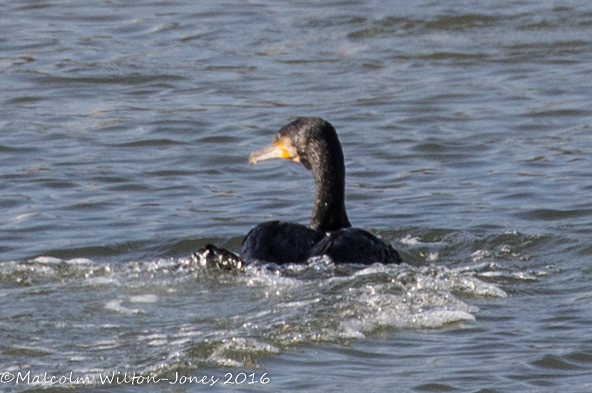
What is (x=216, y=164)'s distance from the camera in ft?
42.9

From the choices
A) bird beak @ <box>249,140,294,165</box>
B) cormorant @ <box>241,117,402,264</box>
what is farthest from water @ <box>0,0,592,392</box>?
bird beak @ <box>249,140,294,165</box>

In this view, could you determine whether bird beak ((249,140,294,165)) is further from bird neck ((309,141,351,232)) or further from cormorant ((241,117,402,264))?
bird neck ((309,141,351,232))

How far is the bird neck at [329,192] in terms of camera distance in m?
10.4

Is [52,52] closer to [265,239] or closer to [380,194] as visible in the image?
[380,194]

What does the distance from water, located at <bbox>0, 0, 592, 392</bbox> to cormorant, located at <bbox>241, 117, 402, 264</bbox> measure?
0.56ft

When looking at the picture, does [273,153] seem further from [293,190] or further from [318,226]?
[293,190]

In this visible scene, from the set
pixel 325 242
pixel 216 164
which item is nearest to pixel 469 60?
pixel 216 164

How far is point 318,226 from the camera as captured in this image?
10.4 meters

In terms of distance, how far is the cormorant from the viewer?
9.33 metres

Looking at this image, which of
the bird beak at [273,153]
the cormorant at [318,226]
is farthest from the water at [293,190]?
the bird beak at [273,153]

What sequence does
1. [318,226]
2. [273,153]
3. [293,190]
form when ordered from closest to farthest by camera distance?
1. [318,226]
2. [273,153]
3. [293,190]

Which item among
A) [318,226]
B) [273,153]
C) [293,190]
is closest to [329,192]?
[318,226]

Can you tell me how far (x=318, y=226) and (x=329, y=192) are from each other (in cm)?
26

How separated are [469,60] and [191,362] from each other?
9497mm
